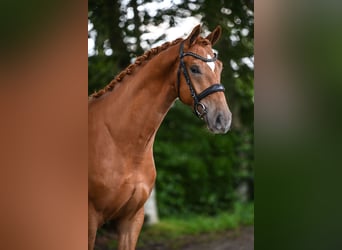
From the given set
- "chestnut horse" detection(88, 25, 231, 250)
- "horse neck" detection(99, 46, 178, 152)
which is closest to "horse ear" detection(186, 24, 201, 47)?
"chestnut horse" detection(88, 25, 231, 250)

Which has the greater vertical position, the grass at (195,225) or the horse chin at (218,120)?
the horse chin at (218,120)

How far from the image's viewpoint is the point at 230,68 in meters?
3.42

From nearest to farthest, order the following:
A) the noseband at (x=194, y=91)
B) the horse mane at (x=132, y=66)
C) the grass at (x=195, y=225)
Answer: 1. the noseband at (x=194, y=91)
2. the horse mane at (x=132, y=66)
3. the grass at (x=195, y=225)

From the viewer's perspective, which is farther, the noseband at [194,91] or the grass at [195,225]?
the grass at [195,225]

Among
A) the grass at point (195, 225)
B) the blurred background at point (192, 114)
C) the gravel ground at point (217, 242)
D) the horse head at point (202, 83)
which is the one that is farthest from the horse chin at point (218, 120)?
the gravel ground at point (217, 242)

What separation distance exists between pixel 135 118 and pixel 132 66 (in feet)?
1.12

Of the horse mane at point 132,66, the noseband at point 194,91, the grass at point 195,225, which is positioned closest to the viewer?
the noseband at point 194,91

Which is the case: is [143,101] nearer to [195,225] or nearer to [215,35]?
[215,35]

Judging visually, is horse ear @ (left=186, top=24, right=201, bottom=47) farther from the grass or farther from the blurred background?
the grass

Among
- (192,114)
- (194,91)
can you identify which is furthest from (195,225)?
(194,91)

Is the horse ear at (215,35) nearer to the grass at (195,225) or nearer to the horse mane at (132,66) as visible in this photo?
the horse mane at (132,66)

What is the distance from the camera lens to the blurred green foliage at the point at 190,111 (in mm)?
3289
